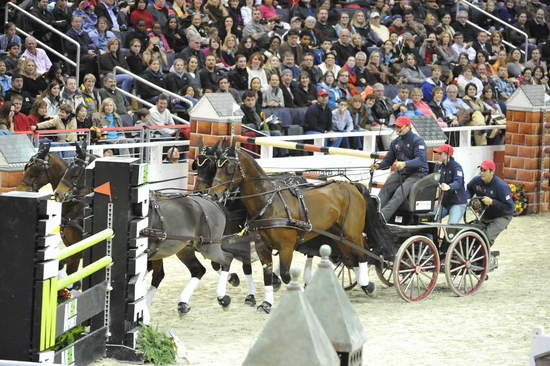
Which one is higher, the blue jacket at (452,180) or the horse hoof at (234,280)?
the blue jacket at (452,180)

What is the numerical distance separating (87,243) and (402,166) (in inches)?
207

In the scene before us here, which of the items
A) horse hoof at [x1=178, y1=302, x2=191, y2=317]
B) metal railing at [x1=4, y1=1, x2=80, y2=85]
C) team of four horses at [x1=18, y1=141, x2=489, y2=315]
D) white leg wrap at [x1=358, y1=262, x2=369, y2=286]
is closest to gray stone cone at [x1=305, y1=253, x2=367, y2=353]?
team of four horses at [x1=18, y1=141, x2=489, y2=315]

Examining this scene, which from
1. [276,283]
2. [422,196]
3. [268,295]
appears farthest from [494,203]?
[268,295]

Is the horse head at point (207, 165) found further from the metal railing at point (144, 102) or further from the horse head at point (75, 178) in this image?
the metal railing at point (144, 102)

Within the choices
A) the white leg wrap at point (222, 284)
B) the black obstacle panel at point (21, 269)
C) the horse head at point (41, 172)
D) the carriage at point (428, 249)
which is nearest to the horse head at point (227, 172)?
the white leg wrap at point (222, 284)

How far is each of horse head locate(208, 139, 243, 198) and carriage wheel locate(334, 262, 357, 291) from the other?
7.15ft

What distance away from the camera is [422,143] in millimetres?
13898

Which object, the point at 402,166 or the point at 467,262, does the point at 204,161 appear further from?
the point at 467,262

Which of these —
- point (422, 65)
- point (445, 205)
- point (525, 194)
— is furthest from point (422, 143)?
point (422, 65)

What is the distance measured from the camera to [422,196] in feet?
44.8

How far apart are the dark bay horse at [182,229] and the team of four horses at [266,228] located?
0.01m

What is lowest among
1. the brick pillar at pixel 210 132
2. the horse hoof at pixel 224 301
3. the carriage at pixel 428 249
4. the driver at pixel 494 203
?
the horse hoof at pixel 224 301

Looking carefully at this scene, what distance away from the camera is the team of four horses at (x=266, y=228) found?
1202 cm

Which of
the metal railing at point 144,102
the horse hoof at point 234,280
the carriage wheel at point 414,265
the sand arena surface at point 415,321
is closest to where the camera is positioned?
the sand arena surface at point 415,321
